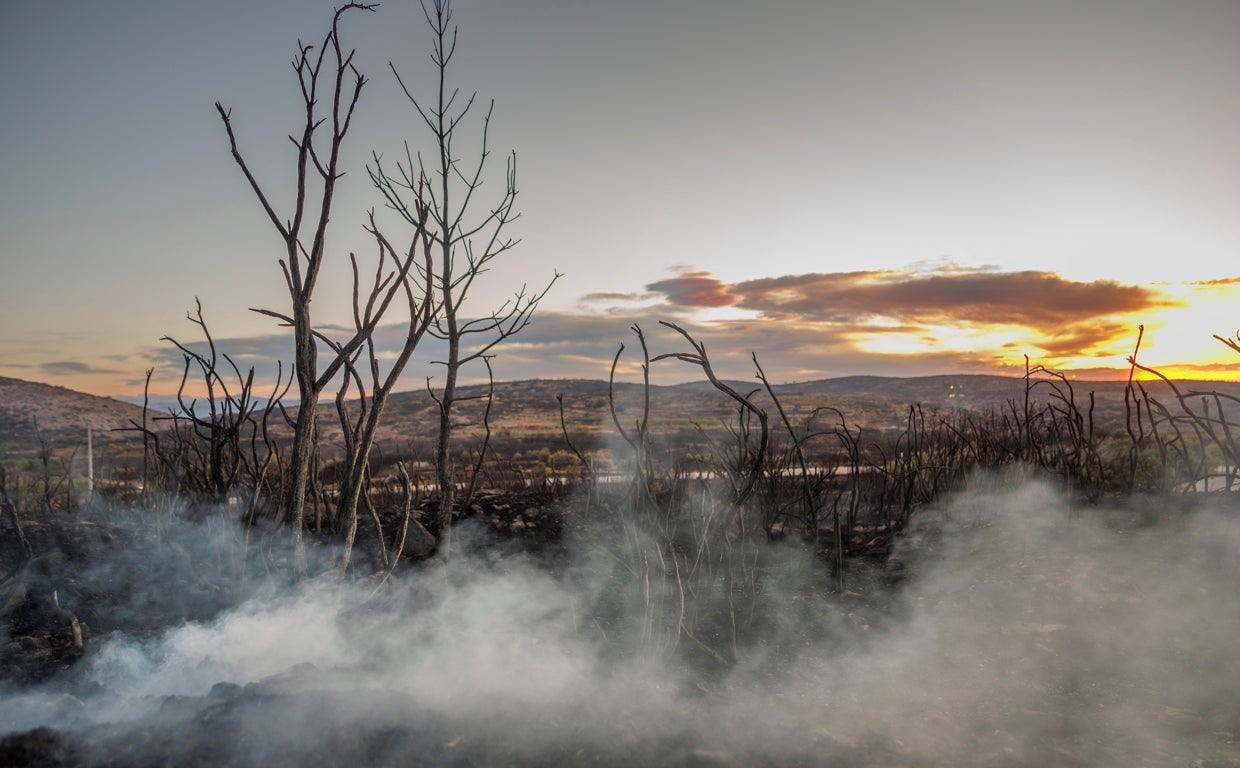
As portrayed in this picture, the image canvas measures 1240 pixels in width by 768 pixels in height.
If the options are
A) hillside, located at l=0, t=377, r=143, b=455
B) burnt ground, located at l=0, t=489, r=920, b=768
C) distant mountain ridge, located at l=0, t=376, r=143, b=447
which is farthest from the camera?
distant mountain ridge, located at l=0, t=376, r=143, b=447

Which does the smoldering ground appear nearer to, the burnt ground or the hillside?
the burnt ground

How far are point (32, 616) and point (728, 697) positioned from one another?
3832 mm

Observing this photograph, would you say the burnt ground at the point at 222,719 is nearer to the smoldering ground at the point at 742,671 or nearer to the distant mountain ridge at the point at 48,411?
the smoldering ground at the point at 742,671

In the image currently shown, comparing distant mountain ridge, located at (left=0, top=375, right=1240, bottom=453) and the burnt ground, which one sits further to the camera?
distant mountain ridge, located at (left=0, top=375, right=1240, bottom=453)

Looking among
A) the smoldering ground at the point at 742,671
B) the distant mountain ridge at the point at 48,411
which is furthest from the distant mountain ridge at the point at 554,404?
the smoldering ground at the point at 742,671

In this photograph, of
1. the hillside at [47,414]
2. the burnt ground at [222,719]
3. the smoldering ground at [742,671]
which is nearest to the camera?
the burnt ground at [222,719]

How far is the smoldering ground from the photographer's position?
2699 millimetres

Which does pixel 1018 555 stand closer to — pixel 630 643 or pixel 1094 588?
pixel 1094 588

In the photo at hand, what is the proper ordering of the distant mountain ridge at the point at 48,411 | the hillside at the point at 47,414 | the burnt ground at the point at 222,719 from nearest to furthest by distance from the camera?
the burnt ground at the point at 222,719 < the hillside at the point at 47,414 < the distant mountain ridge at the point at 48,411

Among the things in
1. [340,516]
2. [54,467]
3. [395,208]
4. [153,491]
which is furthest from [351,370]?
[54,467]

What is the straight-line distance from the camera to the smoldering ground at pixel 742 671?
8.86ft

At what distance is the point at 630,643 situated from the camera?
413 cm

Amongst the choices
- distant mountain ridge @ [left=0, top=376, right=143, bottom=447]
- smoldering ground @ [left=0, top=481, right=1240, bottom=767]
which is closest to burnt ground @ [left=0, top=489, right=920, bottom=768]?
smoldering ground @ [left=0, top=481, right=1240, bottom=767]

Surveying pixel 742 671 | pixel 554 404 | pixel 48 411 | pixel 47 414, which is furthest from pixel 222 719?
pixel 554 404
